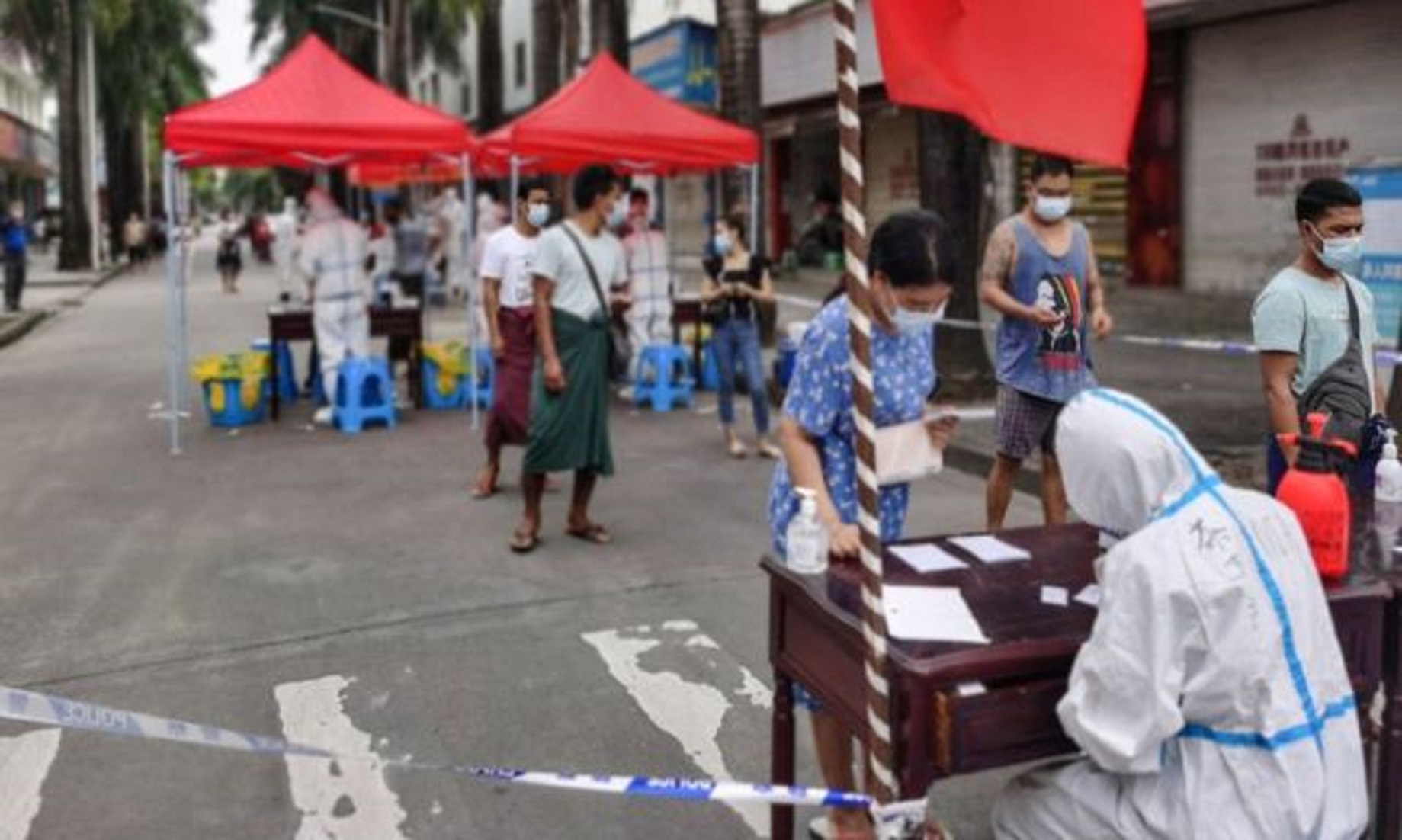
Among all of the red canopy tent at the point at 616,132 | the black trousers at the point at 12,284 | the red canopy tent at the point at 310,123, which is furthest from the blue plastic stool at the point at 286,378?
the black trousers at the point at 12,284

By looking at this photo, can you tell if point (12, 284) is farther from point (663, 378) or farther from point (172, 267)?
point (663, 378)

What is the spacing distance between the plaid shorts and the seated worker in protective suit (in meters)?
3.16

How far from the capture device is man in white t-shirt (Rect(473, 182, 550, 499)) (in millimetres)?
8055

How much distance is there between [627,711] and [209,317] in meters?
19.9

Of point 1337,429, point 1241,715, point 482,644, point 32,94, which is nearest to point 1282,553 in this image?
point 1241,715

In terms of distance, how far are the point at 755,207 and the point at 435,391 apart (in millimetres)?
3708

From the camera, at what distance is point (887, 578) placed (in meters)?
3.20

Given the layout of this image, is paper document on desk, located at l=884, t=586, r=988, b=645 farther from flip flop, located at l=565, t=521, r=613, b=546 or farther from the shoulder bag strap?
flip flop, located at l=565, t=521, r=613, b=546

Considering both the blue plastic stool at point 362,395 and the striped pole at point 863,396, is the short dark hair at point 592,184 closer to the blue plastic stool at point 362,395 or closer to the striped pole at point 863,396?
the striped pole at point 863,396

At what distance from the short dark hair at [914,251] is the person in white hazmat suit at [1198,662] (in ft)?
1.87

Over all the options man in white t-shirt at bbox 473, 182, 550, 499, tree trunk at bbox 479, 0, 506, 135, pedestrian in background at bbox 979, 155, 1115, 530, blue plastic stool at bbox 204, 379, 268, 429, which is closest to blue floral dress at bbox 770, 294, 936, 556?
pedestrian in background at bbox 979, 155, 1115, 530

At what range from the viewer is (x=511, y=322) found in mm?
8266

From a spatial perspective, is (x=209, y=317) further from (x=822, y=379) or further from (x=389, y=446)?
(x=822, y=379)

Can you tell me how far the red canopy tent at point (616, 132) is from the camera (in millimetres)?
11250
